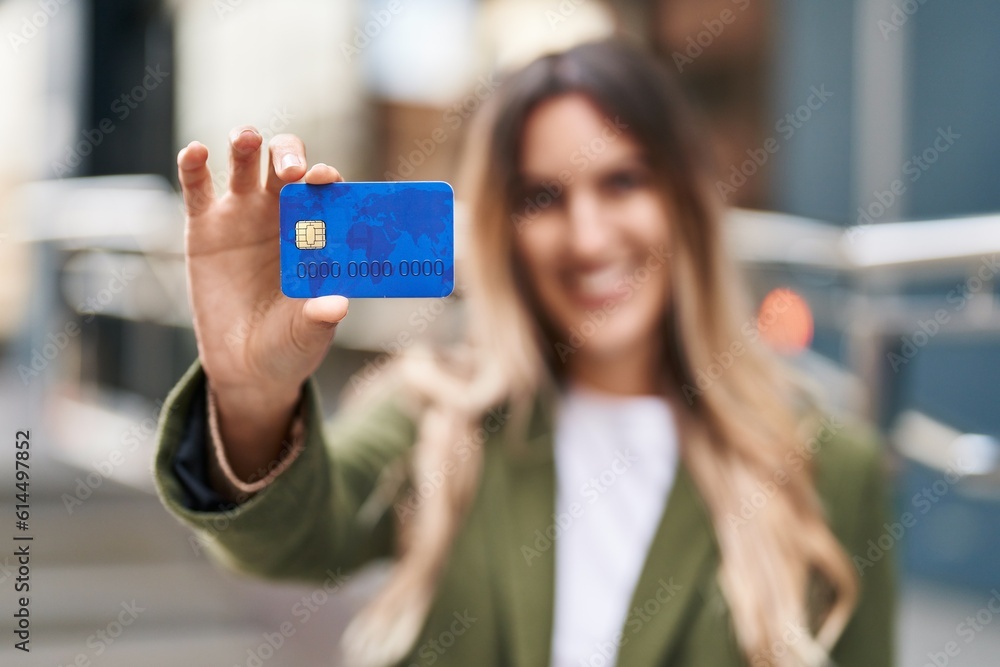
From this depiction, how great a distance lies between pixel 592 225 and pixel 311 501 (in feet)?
2.38

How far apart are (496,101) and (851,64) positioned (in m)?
2.31

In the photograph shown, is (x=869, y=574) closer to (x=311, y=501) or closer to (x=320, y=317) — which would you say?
(x=311, y=501)

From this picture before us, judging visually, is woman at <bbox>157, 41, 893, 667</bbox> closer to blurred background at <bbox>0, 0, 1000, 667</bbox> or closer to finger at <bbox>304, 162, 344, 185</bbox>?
blurred background at <bbox>0, 0, 1000, 667</bbox>

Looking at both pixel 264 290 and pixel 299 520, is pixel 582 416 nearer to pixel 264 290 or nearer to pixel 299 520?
pixel 299 520

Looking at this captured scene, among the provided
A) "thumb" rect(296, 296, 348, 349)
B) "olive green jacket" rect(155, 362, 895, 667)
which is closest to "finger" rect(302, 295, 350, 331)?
"thumb" rect(296, 296, 348, 349)

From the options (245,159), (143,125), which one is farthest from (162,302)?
(245,159)

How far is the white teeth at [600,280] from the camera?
164 cm

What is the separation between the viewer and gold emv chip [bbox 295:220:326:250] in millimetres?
939

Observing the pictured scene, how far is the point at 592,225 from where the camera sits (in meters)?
1.62

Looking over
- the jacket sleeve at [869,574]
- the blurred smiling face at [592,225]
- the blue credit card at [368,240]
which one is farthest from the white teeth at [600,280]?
the blue credit card at [368,240]

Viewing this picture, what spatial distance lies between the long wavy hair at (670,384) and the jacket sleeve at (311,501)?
7 cm

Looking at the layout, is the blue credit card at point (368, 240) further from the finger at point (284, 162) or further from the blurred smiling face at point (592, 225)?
the blurred smiling face at point (592, 225)

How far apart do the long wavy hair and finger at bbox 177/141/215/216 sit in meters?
0.75

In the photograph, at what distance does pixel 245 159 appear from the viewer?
0.92 meters
